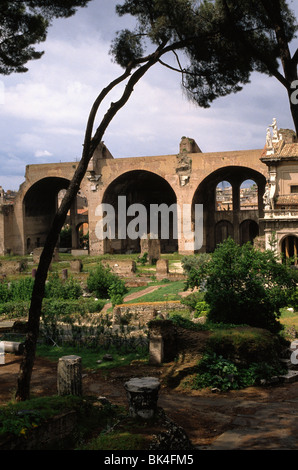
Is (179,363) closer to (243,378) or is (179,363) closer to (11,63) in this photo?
(243,378)

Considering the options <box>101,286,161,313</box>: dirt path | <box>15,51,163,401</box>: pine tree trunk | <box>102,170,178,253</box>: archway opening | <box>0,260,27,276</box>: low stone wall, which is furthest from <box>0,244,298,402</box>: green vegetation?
<box>102,170,178,253</box>: archway opening

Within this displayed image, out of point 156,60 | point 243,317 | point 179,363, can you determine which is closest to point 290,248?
point 243,317

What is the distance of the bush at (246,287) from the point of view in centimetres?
1055

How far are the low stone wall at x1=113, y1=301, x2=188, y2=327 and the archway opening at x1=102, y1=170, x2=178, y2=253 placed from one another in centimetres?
1837

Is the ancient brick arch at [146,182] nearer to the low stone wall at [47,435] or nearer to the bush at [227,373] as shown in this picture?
the bush at [227,373]

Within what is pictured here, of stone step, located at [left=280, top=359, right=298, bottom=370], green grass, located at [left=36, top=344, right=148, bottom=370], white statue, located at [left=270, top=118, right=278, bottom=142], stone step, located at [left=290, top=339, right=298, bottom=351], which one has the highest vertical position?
white statue, located at [left=270, top=118, right=278, bottom=142]

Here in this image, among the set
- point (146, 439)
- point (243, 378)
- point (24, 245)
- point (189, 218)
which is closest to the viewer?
point (146, 439)

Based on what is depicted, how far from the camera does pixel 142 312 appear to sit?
15016 mm

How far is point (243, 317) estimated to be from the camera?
10.6 m

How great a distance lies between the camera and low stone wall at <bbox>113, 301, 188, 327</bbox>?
14352 millimetres

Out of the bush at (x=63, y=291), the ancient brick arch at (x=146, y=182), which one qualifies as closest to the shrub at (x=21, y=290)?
the bush at (x=63, y=291)

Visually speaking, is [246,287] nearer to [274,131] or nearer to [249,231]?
[274,131]

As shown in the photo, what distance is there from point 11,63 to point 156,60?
2.63m

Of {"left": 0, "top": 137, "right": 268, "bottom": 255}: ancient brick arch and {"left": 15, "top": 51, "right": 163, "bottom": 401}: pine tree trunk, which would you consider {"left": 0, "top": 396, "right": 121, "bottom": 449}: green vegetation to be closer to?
{"left": 15, "top": 51, "right": 163, "bottom": 401}: pine tree trunk
